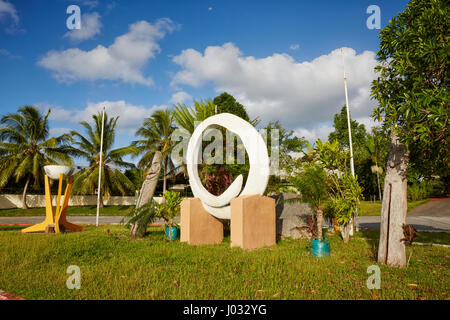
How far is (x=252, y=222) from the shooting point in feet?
26.7

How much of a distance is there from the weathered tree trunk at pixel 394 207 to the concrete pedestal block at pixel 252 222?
2.88 metres

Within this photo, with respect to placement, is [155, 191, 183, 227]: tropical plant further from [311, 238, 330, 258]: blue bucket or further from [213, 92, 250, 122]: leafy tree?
[213, 92, 250, 122]: leafy tree

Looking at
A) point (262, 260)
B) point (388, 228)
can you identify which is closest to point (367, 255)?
point (388, 228)

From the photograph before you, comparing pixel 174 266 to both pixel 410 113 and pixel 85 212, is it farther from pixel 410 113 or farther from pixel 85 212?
pixel 85 212

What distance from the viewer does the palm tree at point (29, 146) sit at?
24703mm

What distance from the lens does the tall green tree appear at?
17.7ft

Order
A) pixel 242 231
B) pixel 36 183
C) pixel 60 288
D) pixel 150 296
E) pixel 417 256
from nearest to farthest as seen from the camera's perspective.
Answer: pixel 150 296, pixel 60 288, pixel 417 256, pixel 242 231, pixel 36 183

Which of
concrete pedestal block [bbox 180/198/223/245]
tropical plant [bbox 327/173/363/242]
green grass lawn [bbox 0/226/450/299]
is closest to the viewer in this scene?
green grass lawn [bbox 0/226/450/299]

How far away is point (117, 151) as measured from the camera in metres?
26.8

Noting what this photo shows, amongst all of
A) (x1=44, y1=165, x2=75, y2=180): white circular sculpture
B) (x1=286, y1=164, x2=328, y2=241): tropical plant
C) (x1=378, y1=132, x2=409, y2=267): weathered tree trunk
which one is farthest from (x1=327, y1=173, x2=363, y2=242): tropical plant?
(x1=44, y1=165, x2=75, y2=180): white circular sculpture

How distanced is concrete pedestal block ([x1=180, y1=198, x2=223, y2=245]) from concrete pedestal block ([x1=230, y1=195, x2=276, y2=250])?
1.46 meters

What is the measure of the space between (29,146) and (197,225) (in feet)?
74.9

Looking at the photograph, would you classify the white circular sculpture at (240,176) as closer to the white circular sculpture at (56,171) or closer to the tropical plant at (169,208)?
the tropical plant at (169,208)

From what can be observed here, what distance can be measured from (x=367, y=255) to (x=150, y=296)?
5.68m
